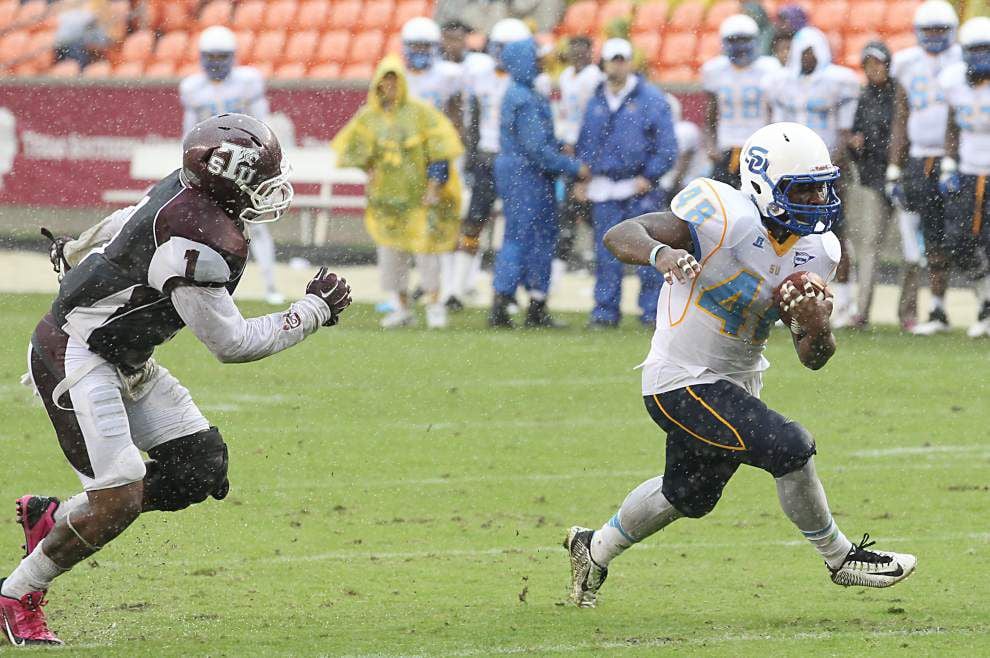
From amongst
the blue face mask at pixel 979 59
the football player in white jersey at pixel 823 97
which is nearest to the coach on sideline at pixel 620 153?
the football player in white jersey at pixel 823 97

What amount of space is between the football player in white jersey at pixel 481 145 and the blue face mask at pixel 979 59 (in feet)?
10.2

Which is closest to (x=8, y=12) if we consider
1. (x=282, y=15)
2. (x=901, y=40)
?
(x=282, y=15)

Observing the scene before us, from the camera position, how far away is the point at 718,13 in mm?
17078

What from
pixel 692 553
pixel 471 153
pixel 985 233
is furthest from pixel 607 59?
pixel 692 553

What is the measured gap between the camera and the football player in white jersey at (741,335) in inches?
193

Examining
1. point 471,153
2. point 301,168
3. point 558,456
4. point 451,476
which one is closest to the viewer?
point 451,476

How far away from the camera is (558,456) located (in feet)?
25.1

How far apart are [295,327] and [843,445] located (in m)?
3.85

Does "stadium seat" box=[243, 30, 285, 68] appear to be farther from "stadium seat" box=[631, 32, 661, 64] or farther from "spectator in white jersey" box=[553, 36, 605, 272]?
"spectator in white jersey" box=[553, 36, 605, 272]

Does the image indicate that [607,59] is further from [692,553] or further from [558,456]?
[692,553]

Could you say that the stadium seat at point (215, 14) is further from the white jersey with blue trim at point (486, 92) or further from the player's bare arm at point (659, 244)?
the player's bare arm at point (659, 244)

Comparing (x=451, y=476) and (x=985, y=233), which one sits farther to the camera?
(x=985, y=233)

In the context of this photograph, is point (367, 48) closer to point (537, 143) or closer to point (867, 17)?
point (867, 17)

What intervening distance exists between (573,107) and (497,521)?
7.52 m
